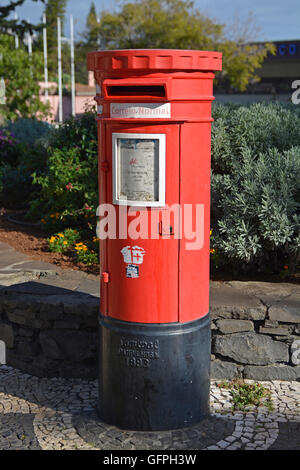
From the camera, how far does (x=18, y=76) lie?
1697cm

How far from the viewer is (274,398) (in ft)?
13.5

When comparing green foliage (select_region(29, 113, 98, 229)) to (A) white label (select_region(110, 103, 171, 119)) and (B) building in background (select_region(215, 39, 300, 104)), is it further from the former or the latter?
(B) building in background (select_region(215, 39, 300, 104))

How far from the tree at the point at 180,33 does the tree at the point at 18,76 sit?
679 inches

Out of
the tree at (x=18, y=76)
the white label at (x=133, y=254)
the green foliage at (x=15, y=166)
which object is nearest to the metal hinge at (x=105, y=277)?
the white label at (x=133, y=254)

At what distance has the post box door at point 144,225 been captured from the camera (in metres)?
3.32

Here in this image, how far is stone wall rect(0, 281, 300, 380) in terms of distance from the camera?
425 cm

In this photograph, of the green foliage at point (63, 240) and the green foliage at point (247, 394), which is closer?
the green foliage at point (247, 394)

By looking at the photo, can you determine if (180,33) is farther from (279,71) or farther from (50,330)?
(50,330)

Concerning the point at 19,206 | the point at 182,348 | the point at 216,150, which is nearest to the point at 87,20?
the point at 19,206

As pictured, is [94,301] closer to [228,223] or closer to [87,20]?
[228,223]

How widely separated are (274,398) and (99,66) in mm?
2486

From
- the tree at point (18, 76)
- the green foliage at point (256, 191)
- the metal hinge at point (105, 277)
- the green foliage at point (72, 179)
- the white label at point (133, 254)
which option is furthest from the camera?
the tree at point (18, 76)

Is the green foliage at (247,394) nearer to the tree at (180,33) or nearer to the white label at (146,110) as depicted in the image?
the white label at (146,110)

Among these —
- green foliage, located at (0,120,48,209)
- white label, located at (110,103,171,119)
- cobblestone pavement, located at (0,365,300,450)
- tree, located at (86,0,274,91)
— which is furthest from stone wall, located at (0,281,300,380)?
tree, located at (86,0,274,91)
